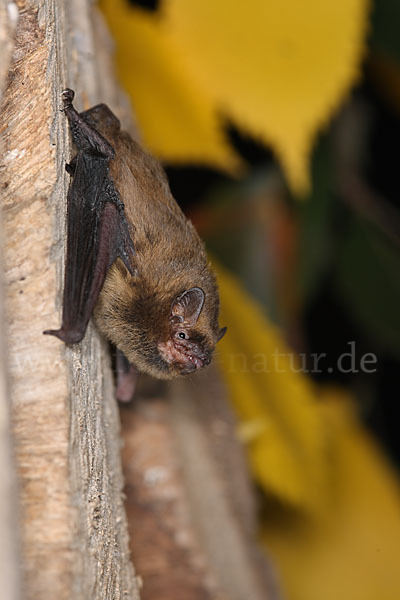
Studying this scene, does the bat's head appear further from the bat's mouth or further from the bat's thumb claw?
the bat's thumb claw

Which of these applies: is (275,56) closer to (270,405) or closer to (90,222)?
(90,222)

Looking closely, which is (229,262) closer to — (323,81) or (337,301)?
(337,301)

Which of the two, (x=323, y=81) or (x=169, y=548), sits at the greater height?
(x=323, y=81)

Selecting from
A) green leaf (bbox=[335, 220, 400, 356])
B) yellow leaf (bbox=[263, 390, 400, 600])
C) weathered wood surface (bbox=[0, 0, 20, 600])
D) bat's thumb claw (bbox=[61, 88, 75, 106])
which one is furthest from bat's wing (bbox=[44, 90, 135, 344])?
green leaf (bbox=[335, 220, 400, 356])

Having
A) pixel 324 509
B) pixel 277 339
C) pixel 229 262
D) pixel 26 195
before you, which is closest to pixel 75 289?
pixel 26 195

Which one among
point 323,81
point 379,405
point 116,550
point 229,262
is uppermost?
point 323,81

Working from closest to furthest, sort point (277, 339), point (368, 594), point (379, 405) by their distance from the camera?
1. point (277, 339)
2. point (368, 594)
3. point (379, 405)
